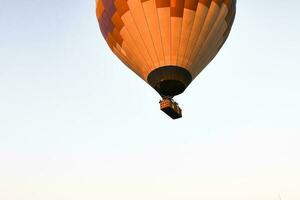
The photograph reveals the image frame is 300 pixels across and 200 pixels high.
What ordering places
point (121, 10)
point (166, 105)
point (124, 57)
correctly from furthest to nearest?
point (124, 57), point (121, 10), point (166, 105)

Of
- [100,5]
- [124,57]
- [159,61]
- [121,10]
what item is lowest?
[159,61]

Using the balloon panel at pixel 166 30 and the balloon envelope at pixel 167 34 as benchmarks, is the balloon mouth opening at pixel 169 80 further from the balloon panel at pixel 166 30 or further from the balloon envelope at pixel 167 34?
the balloon panel at pixel 166 30

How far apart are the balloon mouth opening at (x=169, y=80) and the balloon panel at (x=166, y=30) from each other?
22 centimetres

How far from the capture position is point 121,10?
1898 cm

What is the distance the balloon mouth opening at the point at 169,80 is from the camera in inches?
716

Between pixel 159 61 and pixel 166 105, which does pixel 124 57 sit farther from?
pixel 166 105

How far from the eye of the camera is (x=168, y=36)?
1827 centimetres

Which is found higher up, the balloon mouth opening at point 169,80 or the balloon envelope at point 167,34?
the balloon envelope at point 167,34

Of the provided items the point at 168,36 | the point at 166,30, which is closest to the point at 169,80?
the point at 168,36

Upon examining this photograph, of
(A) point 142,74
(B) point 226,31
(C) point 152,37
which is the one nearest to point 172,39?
(C) point 152,37

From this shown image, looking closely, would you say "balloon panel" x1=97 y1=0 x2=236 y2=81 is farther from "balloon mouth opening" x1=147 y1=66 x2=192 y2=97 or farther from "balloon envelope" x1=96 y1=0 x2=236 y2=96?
"balloon mouth opening" x1=147 y1=66 x2=192 y2=97

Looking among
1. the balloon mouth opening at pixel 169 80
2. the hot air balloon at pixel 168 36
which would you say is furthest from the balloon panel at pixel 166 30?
the balloon mouth opening at pixel 169 80

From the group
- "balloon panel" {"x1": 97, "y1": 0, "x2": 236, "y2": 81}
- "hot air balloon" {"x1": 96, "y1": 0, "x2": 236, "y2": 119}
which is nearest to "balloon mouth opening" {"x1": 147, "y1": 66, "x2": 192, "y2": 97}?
"hot air balloon" {"x1": 96, "y1": 0, "x2": 236, "y2": 119}

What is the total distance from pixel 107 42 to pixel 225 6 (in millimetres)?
6147
